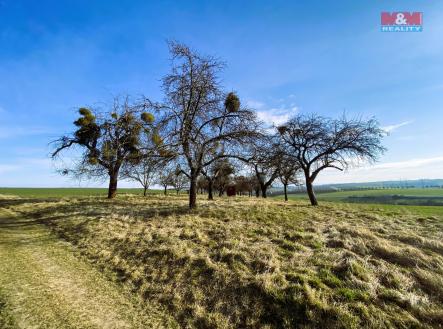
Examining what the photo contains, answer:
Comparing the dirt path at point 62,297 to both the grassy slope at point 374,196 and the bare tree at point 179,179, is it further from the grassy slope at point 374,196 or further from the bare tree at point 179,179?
the grassy slope at point 374,196

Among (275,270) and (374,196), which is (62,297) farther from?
(374,196)

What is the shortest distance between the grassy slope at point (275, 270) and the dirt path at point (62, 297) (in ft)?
1.53

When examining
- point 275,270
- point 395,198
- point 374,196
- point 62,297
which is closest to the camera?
point 62,297

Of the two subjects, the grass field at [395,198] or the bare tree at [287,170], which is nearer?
the bare tree at [287,170]

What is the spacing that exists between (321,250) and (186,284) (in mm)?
4265

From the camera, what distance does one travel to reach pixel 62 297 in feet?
16.3

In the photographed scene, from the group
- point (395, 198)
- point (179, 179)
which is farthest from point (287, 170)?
point (395, 198)

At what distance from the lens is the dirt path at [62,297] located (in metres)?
4.26

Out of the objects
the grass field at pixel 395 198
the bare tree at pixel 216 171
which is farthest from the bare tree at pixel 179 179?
the grass field at pixel 395 198

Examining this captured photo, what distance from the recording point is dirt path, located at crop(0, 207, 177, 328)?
14.0 ft

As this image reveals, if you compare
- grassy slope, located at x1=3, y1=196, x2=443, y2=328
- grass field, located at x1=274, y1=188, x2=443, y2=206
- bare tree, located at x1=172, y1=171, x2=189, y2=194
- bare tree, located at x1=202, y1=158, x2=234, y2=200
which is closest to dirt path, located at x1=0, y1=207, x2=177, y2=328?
grassy slope, located at x1=3, y1=196, x2=443, y2=328

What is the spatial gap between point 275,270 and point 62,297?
4881 mm

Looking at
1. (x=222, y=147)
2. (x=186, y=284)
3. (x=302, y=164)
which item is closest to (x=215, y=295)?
(x=186, y=284)

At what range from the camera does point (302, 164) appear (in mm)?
18938
